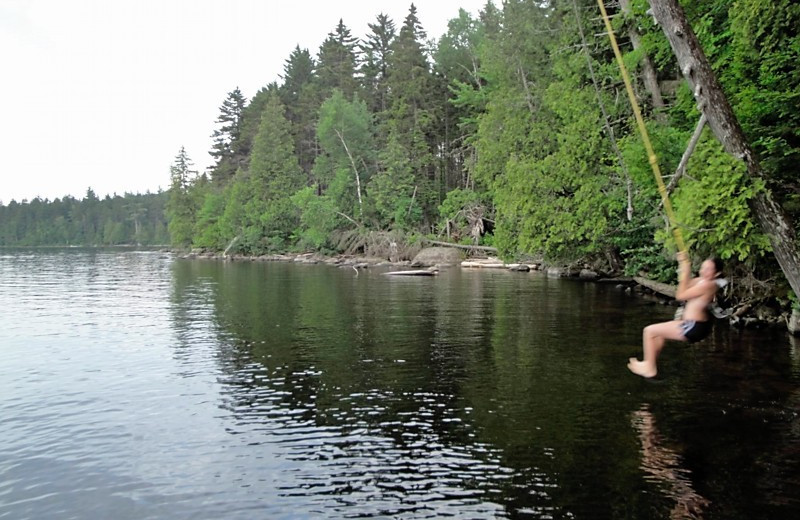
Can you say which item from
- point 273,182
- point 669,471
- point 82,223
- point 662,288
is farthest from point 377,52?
point 82,223

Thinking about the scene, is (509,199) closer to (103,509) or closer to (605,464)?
(605,464)

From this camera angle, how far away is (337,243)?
3002 inches

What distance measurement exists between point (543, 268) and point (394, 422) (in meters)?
41.1

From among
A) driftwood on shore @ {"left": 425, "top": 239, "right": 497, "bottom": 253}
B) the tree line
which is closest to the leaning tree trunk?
driftwood on shore @ {"left": 425, "top": 239, "right": 497, "bottom": 253}

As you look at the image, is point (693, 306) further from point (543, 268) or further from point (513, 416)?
point (543, 268)

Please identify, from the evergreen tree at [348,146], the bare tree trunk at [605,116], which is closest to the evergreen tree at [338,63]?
the evergreen tree at [348,146]

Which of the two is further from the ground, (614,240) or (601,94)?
(601,94)

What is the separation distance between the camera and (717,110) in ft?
39.6

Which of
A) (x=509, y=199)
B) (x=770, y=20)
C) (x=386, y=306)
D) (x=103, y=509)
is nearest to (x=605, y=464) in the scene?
(x=103, y=509)

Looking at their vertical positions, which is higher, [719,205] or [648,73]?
[648,73]

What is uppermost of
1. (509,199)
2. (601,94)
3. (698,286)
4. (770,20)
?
(601,94)

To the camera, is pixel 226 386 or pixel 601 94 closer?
pixel 226 386

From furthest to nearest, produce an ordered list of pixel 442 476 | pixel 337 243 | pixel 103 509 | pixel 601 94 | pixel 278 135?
pixel 278 135
pixel 337 243
pixel 601 94
pixel 442 476
pixel 103 509

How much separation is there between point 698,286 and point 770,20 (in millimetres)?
9745
